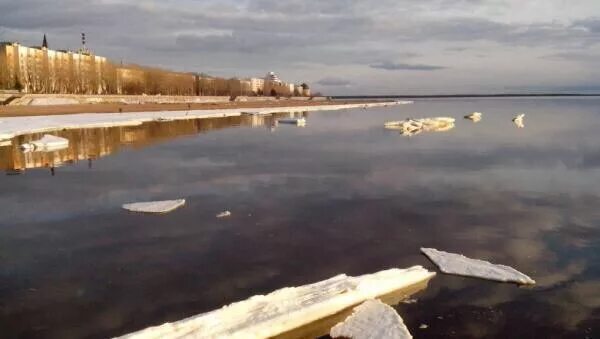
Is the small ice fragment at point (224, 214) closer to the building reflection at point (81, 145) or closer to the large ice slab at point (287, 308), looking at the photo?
A: the large ice slab at point (287, 308)

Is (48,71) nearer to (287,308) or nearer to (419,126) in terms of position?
(419,126)

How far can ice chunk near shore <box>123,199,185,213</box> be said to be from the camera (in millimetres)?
9898

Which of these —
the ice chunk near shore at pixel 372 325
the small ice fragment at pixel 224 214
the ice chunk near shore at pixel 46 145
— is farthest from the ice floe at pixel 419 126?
the ice chunk near shore at pixel 372 325

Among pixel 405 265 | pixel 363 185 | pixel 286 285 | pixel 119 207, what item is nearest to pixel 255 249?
pixel 286 285

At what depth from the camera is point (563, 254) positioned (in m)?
7.52

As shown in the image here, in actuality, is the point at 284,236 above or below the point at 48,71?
below

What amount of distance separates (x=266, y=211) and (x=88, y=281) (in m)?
4.02

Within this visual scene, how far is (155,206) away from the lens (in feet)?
33.3

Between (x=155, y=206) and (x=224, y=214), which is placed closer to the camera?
(x=224, y=214)

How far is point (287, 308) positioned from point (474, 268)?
2789 millimetres

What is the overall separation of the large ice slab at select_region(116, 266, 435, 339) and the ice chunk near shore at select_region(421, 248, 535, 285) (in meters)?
0.61

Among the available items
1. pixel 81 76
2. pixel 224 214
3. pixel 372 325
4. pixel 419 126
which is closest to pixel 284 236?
pixel 224 214

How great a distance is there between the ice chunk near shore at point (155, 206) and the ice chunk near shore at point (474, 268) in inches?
197

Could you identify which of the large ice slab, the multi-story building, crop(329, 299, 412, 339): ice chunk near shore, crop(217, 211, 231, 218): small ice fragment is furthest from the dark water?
the multi-story building
